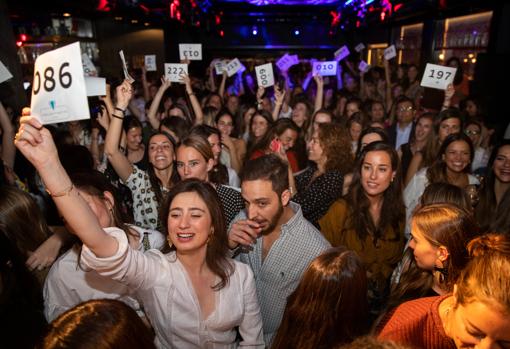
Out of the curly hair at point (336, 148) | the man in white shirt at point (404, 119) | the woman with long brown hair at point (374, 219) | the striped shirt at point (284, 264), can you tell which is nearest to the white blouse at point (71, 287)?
the striped shirt at point (284, 264)

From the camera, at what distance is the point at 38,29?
7.61 meters

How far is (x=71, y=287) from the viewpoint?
63.9 inches

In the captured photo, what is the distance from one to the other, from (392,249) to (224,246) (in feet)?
4.15

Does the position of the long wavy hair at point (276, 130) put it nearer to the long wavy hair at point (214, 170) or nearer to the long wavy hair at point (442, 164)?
the long wavy hair at point (214, 170)

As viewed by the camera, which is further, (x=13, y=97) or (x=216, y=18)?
(x=216, y=18)

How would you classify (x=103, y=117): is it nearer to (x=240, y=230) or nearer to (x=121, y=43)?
(x=240, y=230)

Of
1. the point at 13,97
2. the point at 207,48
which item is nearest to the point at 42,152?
the point at 13,97

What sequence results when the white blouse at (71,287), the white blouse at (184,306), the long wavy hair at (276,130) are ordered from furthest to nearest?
the long wavy hair at (276,130) → the white blouse at (71,287) → the white blouse at (184,306)

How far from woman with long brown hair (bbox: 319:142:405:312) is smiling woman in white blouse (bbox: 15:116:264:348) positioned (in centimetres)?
99

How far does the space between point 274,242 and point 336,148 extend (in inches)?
56.3

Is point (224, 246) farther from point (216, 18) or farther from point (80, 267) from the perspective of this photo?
point (216, 18)

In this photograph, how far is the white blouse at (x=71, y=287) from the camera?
1625 mm

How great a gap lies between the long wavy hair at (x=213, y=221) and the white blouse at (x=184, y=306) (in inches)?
3.1

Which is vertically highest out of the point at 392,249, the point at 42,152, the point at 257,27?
the point at 257,27
